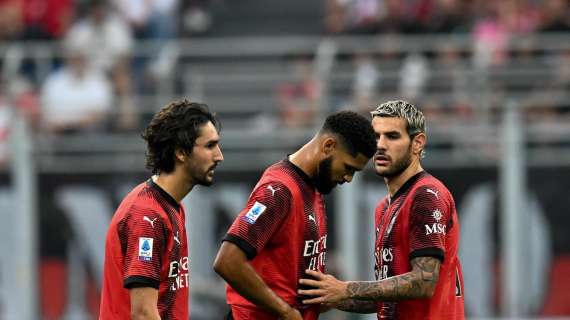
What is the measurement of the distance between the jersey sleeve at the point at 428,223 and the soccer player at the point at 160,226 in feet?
3.81

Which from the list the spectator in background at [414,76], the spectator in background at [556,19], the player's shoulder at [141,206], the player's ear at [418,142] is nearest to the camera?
the player's shoulder at [141,206]

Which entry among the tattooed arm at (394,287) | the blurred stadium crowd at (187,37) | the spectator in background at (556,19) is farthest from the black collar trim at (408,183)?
the spectator in background at (556,19)

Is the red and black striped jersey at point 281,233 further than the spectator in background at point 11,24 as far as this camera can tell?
No

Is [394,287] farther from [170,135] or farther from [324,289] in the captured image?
[170,135]

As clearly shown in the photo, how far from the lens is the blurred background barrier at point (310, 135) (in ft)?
50.4

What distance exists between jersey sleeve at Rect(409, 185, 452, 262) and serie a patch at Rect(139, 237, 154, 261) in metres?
1.49

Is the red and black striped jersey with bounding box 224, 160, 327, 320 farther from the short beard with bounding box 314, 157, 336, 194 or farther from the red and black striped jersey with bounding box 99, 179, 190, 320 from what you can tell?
the red and black striped jersey with bounding box 99, 179, 190, 320

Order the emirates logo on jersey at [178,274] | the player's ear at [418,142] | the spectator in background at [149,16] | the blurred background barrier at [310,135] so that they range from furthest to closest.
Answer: the spectator in background at [149,16]
the blurred background barrier at [310,135]
the player's ear at [418,142]
the emirates logo on jersey at [178,274]

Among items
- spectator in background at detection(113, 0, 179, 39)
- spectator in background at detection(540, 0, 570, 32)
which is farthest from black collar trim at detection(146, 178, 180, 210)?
spectator in background at detection(113, 0, 179, 39)

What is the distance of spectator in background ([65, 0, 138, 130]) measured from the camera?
16.2m

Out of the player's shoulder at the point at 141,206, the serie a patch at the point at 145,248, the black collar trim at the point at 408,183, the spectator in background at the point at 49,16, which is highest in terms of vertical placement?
the spectator in background at the point at 49,16

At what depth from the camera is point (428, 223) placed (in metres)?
8.09

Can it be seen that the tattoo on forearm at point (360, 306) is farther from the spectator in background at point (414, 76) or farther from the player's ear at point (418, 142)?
the spectator in background at point (414, 76)

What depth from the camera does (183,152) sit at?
26.3ft
